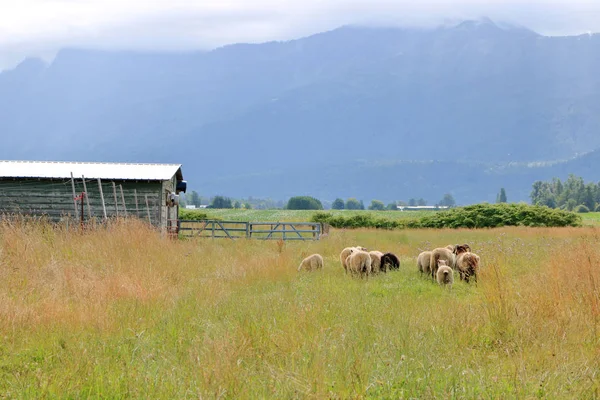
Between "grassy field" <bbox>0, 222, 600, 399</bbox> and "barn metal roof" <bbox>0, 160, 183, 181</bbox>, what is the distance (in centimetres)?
1720

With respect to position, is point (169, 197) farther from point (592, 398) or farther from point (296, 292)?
point (592, 398)

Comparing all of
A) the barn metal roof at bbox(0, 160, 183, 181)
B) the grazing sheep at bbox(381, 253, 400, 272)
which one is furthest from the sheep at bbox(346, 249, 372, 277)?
the barn metal roof at bbox(0, 160, 183, 181)

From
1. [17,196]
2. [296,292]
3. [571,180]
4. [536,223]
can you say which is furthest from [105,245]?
[571,180]

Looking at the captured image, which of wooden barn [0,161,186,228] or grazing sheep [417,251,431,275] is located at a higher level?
wooden barn [0,161,186,228]

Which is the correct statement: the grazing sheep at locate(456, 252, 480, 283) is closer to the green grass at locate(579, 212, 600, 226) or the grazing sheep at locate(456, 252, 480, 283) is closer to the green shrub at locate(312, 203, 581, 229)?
the green shrub at locate(312, 203, 581, 229)

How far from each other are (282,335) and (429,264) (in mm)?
9035

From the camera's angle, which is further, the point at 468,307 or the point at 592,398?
the point at 468,307

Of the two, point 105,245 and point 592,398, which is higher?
point 105,245

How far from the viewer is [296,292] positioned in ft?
38.9

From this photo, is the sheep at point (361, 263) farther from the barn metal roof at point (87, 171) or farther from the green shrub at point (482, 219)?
the green shrub at point (482, 219)

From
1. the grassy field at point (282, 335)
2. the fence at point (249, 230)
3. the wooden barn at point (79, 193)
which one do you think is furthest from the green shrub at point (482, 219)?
the grassy field at point (282, 335)

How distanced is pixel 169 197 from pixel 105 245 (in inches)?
747

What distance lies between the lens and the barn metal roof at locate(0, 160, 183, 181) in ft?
98.2

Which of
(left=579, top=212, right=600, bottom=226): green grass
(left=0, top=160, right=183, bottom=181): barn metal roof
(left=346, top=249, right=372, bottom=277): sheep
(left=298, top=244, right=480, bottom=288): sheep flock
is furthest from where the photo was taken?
(left=579, top=212, right=600, bottom=226): green grass
